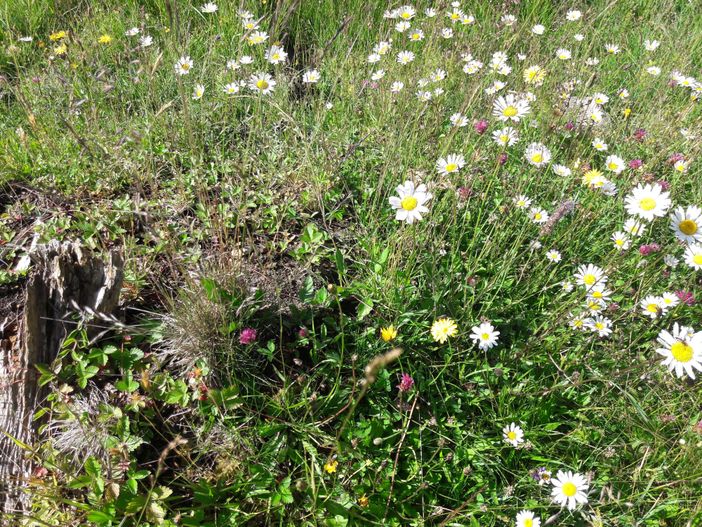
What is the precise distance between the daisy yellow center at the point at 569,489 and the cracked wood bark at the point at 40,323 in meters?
1.62

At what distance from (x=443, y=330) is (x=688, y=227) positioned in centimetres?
90

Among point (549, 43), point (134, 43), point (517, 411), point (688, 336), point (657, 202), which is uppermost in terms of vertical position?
point (549, 43)

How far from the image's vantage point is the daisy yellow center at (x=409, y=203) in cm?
175

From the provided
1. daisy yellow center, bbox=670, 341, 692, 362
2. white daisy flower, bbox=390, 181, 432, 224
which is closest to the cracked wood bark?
white daisy flower, bbox=390, 181, 432, 224

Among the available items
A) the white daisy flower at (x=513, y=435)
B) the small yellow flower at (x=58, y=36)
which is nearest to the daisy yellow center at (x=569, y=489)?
the white daisy flower at (x=513, y=435)

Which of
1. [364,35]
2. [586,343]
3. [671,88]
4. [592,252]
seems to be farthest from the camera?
[364,35]

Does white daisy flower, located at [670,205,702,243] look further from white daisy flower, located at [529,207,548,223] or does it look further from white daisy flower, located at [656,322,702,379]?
white daisy flower, located at [529,207,548,223]

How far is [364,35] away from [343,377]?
270 cm

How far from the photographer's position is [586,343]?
192 centimetres

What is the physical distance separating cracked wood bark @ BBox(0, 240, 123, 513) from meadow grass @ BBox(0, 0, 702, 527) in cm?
7

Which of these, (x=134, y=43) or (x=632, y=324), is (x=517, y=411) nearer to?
(x=632, y=324)

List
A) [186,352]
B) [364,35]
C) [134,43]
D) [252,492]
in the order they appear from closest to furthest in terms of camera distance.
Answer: [252,492], [186,352], [134,43], [364,35]

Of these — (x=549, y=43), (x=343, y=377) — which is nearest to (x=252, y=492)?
(x=343, y=377)

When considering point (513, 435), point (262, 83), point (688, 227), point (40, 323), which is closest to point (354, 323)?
point (513, 435)
